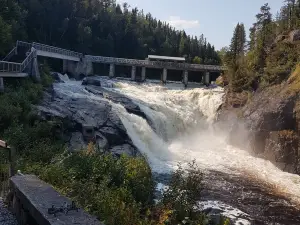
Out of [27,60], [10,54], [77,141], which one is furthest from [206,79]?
[77,141]

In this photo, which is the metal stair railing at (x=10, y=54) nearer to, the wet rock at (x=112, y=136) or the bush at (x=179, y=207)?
the wet rock at (x=112, y=136)

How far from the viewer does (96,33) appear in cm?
6488

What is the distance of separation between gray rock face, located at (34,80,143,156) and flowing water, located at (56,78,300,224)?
4.65ft

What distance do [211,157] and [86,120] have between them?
8.58 metres

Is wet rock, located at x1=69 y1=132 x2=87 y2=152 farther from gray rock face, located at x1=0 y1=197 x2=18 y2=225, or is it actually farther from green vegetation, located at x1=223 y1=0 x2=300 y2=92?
green vegetation, located at x1=223 y1=0 x2=300 y2=92

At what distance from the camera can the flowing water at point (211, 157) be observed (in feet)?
48.6

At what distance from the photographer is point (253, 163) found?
22016 millimetres

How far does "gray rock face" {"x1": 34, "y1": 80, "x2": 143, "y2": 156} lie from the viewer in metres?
18.8

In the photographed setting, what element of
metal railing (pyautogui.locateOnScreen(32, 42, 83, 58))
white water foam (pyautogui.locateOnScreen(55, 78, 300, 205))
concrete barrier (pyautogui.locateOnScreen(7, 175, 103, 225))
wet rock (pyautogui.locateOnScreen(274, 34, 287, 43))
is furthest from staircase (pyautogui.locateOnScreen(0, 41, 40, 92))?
wet rock (pyautogui.locateOnScreen(274, 34, 287, 43))

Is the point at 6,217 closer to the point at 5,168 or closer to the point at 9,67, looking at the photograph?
the point at 5,168

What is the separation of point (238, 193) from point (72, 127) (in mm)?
9551

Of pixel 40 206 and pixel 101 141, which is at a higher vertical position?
pixel 40 206

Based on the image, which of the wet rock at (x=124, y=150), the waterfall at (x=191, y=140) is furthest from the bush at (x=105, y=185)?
the waterfall at (x=191, y=140)

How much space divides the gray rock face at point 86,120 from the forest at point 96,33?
2333cm
